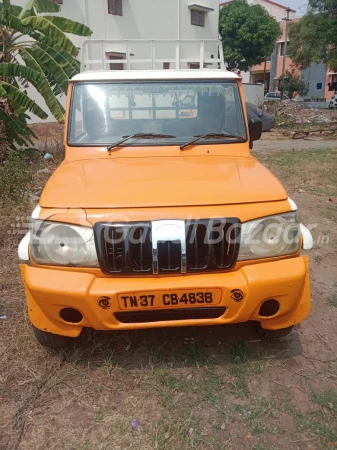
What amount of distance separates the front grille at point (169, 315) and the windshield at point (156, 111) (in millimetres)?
1502

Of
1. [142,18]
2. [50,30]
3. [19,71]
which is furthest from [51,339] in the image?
[142,18]

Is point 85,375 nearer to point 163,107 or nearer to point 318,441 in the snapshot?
point 318,441

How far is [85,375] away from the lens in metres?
2.59

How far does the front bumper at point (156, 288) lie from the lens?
2.26 m

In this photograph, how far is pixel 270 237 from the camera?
2.42 metres

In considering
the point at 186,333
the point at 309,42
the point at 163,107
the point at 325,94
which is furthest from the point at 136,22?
the point at 325,94

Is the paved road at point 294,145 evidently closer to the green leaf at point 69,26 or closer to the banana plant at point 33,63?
the green leaf at point 69,26

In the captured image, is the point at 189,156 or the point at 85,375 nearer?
the point at 85,375

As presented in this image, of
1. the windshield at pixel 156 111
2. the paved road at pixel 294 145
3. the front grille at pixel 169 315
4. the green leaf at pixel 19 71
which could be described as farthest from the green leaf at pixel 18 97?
the paved road at pixel 294 145

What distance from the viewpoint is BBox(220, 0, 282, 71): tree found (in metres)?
32.7

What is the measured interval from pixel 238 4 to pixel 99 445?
38.0 m

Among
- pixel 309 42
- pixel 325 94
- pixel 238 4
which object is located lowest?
pixel 325 94

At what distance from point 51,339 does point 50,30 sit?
7.74 meters

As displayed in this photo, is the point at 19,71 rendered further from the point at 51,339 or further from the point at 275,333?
the point at 275,333
